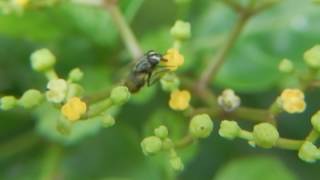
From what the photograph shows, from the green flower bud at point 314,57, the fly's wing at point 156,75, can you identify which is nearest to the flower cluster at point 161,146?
the fly's wing at point 156,75

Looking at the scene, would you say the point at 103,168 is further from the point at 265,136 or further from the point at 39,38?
the point at 265,136

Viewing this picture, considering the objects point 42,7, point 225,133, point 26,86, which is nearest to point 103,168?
point 26,86

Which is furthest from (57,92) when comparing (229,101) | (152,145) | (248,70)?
(248,70)

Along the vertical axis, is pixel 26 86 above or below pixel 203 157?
above

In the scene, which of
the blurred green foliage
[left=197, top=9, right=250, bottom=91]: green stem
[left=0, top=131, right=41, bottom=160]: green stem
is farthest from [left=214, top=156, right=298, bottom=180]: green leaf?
[left=0, top=131, right=41, bottom=160]: green stem

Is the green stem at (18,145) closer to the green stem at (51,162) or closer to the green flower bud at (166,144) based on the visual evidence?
the green stem at (51,162)

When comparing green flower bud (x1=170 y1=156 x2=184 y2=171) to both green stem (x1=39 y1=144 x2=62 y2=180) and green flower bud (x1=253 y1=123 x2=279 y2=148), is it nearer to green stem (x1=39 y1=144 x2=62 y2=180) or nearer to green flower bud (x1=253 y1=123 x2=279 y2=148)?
green flower bud (x1=253 y1=123 x2=279 y2=148)
